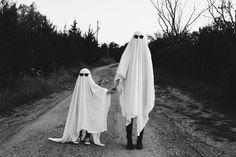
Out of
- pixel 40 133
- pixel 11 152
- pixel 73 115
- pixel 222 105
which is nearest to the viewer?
pixel 11 152

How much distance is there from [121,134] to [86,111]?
136 cm

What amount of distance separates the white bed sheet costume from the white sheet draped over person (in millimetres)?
724

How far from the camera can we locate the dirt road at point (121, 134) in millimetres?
6327

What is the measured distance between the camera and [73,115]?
7.00 meters

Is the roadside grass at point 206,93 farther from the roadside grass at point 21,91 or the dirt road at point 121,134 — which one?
the roadside grass at point 21,91

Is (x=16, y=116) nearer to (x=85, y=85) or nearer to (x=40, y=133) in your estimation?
(x=40, y=133)

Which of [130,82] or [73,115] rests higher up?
[130,82]

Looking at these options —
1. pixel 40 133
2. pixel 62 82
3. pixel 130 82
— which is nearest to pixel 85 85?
pixel 130 82

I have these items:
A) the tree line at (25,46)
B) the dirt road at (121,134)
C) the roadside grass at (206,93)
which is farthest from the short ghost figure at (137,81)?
the tree line at (25,46)

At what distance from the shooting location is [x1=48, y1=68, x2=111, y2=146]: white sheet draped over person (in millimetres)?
6887

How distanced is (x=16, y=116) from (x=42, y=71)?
10.5m

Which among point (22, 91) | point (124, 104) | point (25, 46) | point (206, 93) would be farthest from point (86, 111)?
point (206, 93)

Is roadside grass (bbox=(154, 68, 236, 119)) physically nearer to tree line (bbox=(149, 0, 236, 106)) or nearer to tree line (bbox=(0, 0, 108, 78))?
tree line (bbox=(149, 0, 236, 106))

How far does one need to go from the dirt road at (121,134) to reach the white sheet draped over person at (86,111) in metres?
0.32
